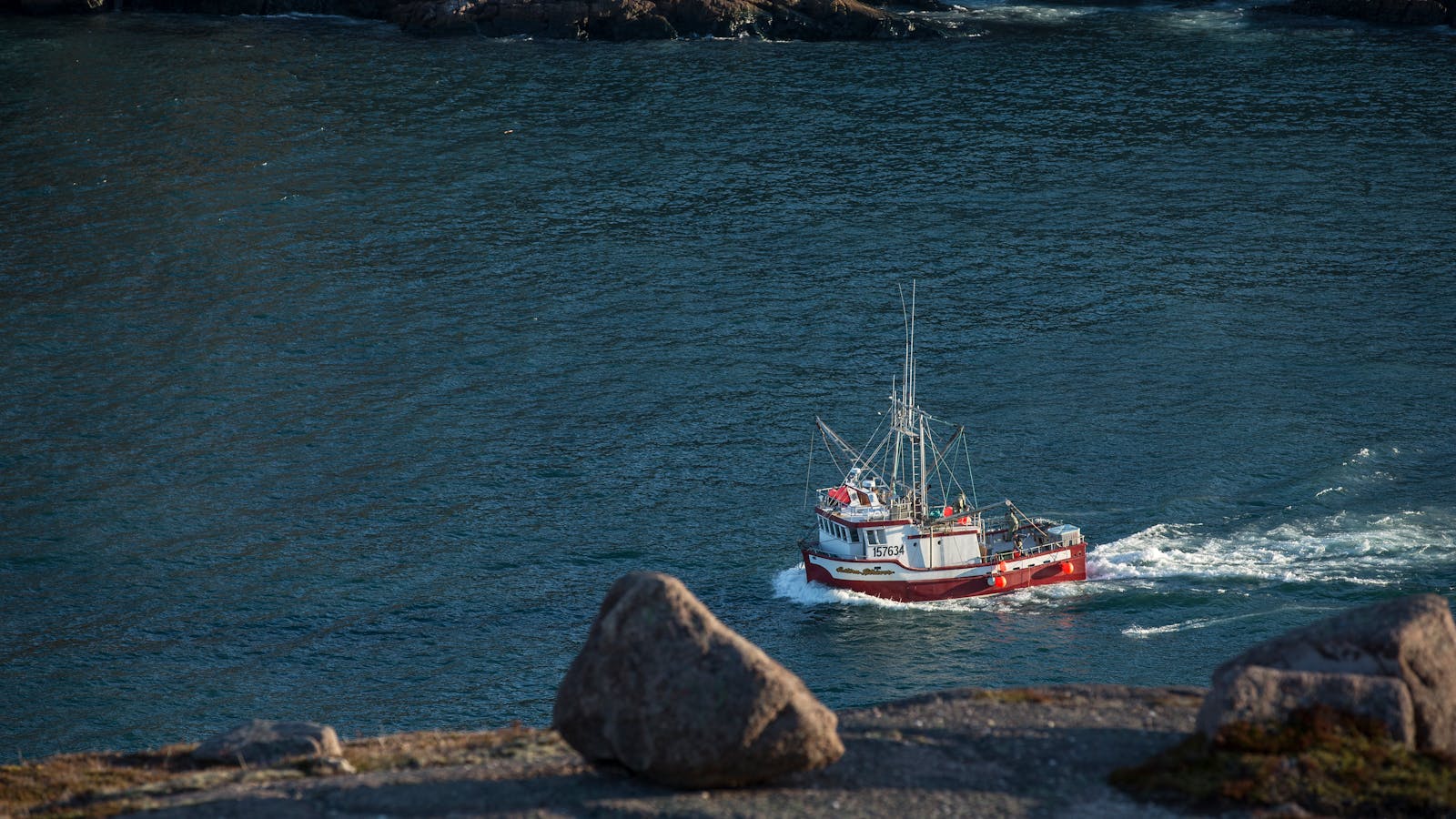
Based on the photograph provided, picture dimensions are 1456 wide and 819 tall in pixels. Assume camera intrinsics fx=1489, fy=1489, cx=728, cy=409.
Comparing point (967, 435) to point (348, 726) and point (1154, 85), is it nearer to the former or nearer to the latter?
point (348, 726)

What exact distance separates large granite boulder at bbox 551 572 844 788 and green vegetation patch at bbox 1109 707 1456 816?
7582mm

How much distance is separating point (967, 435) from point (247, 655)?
136ft

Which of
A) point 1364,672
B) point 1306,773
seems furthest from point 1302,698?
point 1364,672

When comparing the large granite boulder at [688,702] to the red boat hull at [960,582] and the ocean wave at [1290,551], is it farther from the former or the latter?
the ocean wave at [1290,551]

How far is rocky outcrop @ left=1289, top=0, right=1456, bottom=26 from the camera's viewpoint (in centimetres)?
15675

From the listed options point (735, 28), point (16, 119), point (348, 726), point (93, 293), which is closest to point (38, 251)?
point (93, 293)

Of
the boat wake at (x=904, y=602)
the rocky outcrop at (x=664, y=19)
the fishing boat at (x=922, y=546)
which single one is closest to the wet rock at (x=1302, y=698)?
the fishing boat at (x=922, y=546)

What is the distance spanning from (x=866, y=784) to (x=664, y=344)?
2676 inches

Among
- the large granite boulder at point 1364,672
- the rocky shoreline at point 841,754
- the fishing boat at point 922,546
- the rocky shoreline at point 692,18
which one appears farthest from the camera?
the rocky shoreline at point 692,18

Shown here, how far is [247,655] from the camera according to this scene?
220 ft

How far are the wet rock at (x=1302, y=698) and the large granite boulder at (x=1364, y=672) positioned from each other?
20mm

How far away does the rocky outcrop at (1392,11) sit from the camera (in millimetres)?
156750

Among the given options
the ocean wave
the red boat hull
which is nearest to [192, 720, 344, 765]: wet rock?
the red boat hull

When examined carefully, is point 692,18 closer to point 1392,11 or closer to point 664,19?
point 664,19
